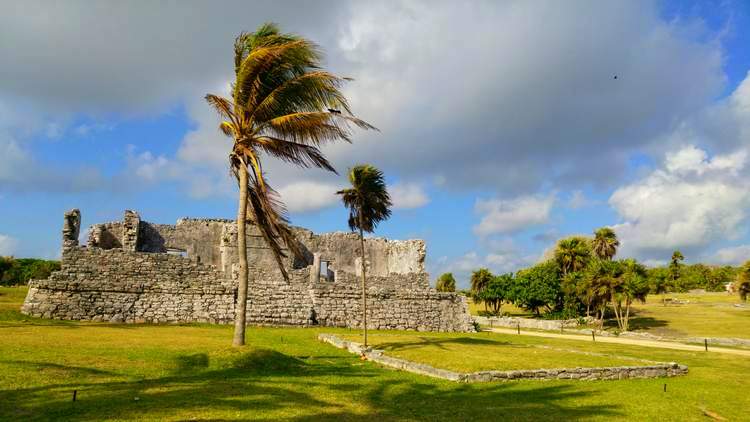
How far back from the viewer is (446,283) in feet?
281

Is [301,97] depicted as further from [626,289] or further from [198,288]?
[626,289]

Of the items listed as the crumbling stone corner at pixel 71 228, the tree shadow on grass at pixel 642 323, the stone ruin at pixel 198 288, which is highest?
the crumbling stone corner at pixel 71 228

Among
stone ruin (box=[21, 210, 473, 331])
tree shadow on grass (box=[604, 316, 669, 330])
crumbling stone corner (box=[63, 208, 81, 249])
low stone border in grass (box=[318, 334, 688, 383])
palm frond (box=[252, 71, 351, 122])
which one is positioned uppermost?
palm frond (box=[252, 71, 351, 122])

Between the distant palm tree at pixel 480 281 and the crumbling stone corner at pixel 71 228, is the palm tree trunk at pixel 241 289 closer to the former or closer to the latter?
the crumbling stone corner at pixel 71 228

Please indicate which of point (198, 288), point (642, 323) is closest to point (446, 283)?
point (642, 323)

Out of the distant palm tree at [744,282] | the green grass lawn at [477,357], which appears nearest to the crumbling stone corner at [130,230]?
the green grass lawn at [477,357]

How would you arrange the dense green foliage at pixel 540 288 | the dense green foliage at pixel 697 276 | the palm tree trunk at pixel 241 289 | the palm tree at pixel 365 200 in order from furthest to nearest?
1. the dense green foliage at pixel 697 276
2. the dense green foliage at pixel 540 288
3. the palm tree at pixel 365 200
4. the palm tree trunk at pixel 241 289

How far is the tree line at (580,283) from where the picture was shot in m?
41.8

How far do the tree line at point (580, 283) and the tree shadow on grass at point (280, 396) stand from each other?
1340 inches

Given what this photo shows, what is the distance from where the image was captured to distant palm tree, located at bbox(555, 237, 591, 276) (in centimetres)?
5475

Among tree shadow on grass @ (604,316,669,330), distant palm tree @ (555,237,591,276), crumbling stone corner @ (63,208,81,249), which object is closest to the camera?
crumbling stone corner @ (63,208,81,249)

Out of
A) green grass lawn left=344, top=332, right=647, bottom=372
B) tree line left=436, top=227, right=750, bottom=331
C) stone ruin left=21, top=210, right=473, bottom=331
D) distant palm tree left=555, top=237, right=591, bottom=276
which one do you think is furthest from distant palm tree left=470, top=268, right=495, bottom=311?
green grass lawn left=344, top=332, right=647, bottom=372

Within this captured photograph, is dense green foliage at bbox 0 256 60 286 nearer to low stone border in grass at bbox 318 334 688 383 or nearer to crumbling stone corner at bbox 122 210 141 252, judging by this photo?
crumbling stone corner at bbox 122 210 141 252

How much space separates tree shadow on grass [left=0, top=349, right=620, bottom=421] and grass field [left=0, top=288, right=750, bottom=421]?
0.02m
